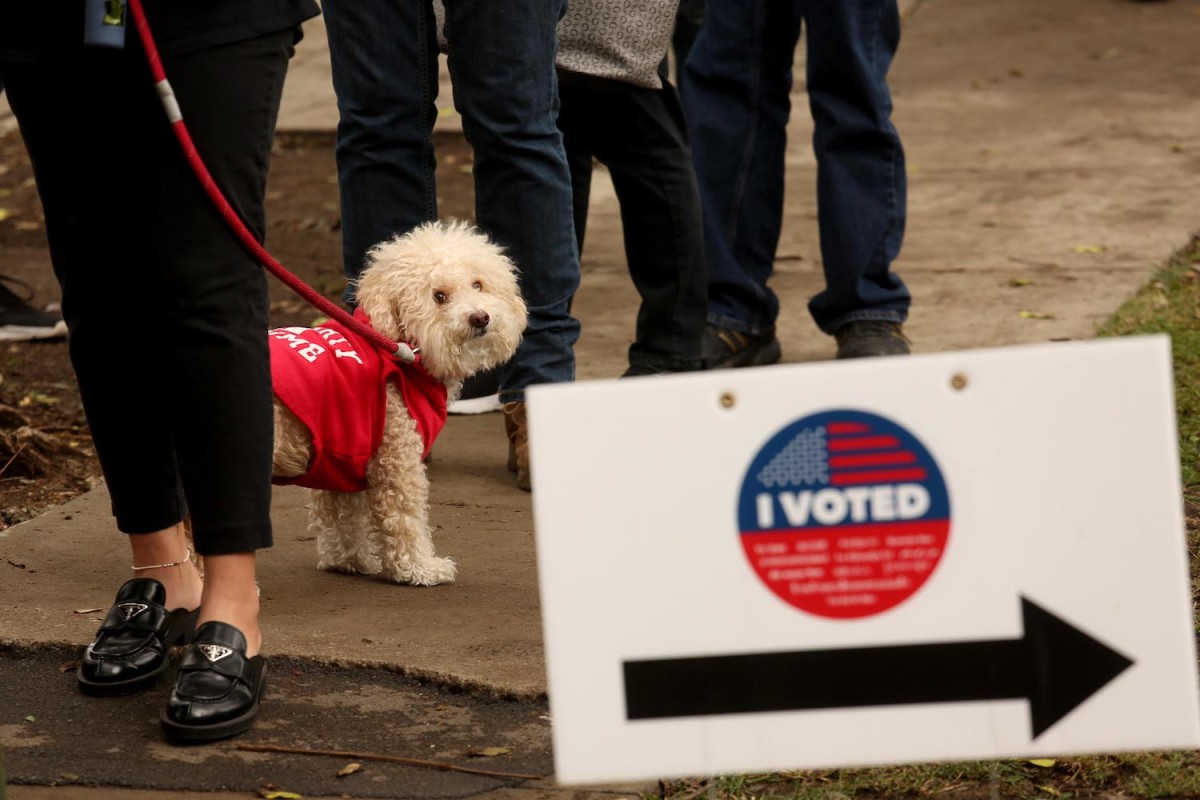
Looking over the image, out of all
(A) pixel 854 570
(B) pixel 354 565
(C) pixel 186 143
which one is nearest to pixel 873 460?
(A) pixel 854 570

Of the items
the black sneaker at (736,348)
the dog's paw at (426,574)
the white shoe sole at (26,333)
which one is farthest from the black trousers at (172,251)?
the white shoe sole at (26,333)

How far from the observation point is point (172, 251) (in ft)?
8.38

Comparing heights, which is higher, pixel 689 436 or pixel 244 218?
pixel 244 218

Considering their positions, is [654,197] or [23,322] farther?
[23,322]

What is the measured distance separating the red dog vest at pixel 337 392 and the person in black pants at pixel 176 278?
32 centimetres

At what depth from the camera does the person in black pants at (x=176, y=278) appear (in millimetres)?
2508

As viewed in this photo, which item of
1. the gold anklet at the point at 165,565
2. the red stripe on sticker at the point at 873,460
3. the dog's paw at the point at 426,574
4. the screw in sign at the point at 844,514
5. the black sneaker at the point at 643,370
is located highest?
the red stripe on sticker at the point at 873,460

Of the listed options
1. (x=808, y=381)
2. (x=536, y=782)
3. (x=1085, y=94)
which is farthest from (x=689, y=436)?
(x=1085, y=94)

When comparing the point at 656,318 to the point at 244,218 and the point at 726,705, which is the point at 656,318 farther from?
the point at 726,705

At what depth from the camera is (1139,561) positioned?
1811 mm

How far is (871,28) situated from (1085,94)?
4938mm

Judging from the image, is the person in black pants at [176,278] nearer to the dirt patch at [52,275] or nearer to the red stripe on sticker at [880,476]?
the dirt patch at [52,275]

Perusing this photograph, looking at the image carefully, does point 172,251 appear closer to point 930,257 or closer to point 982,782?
point 982,782

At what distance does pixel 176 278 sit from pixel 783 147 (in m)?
2.61
